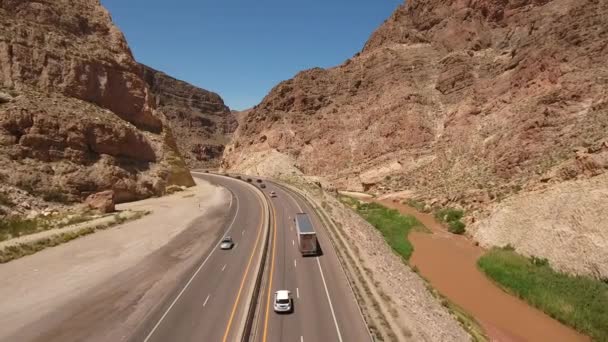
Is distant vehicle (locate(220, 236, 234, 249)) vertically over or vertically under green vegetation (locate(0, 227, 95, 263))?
over

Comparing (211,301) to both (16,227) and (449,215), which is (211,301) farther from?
(449,215)

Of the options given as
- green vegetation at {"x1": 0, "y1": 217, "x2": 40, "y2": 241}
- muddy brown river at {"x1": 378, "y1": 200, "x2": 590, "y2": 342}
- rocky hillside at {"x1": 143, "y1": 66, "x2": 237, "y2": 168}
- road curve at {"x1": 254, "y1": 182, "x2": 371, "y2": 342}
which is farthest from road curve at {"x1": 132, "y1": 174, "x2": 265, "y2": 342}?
rocky hillside at {"x1": 143, "y1": 66, "x2": 237, "y2": 168}

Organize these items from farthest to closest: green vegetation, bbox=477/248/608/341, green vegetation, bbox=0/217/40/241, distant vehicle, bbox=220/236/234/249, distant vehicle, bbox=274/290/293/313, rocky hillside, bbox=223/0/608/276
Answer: rocky hillside, bbox=223/0/608/276 < green vegetation, bbox=0/217/40/241 < distant vehicle, bbox=220/236/234/249 < green vegetation, bbox=477/248/608/341 < distant vehicle, bbox=274/290/293/313

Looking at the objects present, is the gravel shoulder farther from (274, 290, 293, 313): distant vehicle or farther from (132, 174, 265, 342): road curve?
(274, 290, 293, 313): distant vehicle

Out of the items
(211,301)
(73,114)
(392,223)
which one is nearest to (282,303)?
(211,301)

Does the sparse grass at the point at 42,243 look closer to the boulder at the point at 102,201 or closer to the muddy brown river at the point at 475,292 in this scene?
the boulder at the point at 102,201

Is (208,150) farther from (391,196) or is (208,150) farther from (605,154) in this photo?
(605,154)

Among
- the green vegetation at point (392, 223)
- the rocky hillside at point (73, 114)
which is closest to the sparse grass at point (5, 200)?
the rocky hillside at point (73, 114)
